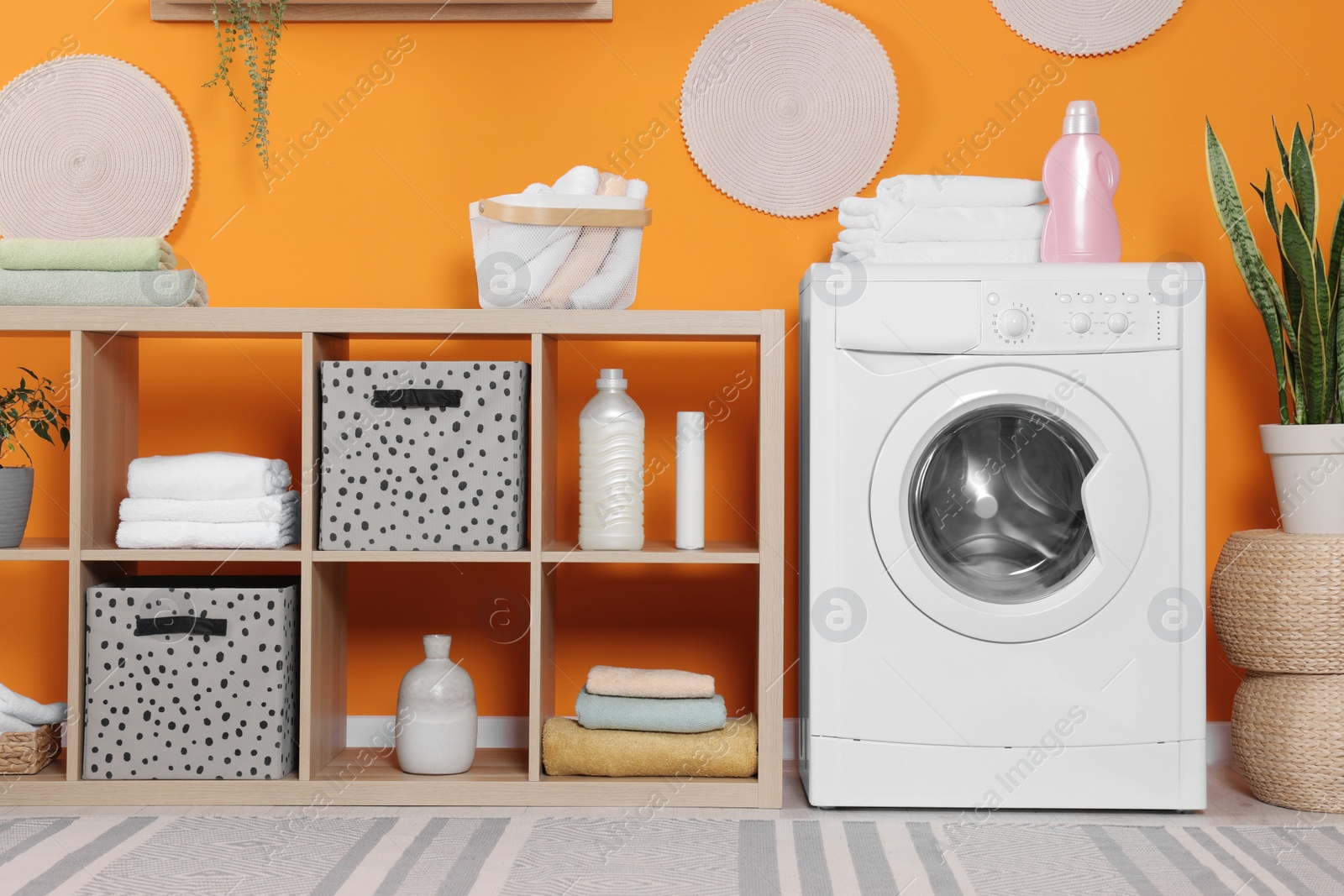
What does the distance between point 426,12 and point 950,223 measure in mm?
1203

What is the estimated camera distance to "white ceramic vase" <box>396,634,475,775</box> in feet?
6.07

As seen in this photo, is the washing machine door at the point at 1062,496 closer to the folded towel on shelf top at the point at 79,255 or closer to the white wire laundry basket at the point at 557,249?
the white wire laundry basket at the point at 557,249

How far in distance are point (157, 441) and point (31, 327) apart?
47 centimetres

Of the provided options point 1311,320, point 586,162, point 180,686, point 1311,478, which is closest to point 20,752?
point 180,686

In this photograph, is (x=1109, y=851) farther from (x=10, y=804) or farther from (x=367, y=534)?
(x=10, y=804)

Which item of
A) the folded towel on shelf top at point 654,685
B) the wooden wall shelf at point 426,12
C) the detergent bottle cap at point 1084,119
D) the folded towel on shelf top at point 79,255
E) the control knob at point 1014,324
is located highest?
the wooden wall shelf at point 426,12

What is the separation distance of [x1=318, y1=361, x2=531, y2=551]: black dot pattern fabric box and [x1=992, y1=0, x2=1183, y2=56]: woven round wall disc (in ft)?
4.39

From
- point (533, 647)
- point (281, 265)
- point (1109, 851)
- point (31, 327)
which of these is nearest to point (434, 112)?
point (281, 265)

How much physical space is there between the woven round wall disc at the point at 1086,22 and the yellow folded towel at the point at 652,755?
1560 millimetres

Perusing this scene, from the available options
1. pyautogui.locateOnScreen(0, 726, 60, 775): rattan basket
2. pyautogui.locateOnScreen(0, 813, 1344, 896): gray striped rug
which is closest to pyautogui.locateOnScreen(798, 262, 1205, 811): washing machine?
pyautogui.locateOnScreen(0, 813, 1344, 896): gray striped rug

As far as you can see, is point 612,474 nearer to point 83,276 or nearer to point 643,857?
point 643,857

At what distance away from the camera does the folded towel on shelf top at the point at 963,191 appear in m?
1.86

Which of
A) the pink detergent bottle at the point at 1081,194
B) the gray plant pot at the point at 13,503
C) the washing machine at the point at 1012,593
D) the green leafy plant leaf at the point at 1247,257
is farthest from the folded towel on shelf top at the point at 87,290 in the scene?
the green leafy plant leaf at the point at 1247,257

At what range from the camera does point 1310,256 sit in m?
1.89
